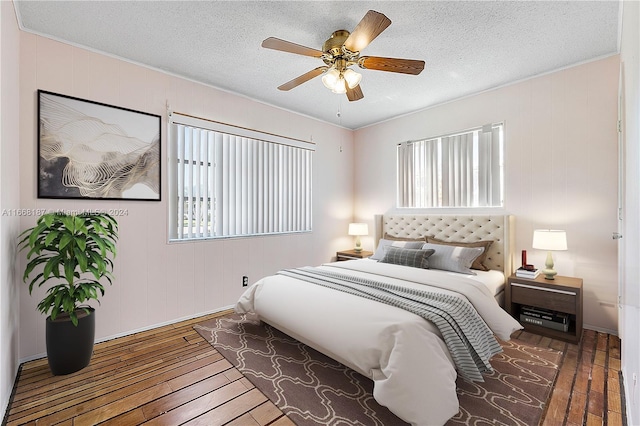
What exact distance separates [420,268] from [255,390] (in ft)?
6.86

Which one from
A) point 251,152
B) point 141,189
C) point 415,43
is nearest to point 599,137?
point 415,43

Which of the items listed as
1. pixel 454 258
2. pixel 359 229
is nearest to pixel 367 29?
pixel 454 258

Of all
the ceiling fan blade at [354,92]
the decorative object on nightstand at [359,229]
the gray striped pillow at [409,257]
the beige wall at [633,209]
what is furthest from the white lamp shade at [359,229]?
the beige wall at [633,209]

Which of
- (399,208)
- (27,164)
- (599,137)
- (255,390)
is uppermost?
(599,137)

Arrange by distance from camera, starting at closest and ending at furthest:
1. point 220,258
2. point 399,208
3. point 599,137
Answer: point 599,137 → point 220,258 → point 399,208

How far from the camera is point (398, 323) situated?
71.3 inches

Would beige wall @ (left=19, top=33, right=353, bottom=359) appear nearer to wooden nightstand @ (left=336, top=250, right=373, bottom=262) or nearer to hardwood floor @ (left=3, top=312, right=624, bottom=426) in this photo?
hardwood floor @ (left=3, top=312, right=624, bottom=426)

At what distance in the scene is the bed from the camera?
1615 mm

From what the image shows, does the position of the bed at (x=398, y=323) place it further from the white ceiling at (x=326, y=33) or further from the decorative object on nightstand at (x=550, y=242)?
the white ceiling at (x=326, y=33)

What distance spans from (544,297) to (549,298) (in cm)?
4

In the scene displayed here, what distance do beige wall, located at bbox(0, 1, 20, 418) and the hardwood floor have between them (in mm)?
243

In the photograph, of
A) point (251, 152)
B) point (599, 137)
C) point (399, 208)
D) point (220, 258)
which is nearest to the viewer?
point (599, 137)

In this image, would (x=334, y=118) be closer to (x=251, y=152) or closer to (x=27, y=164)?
(x=251, y=152)

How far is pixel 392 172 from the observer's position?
4.69 m
